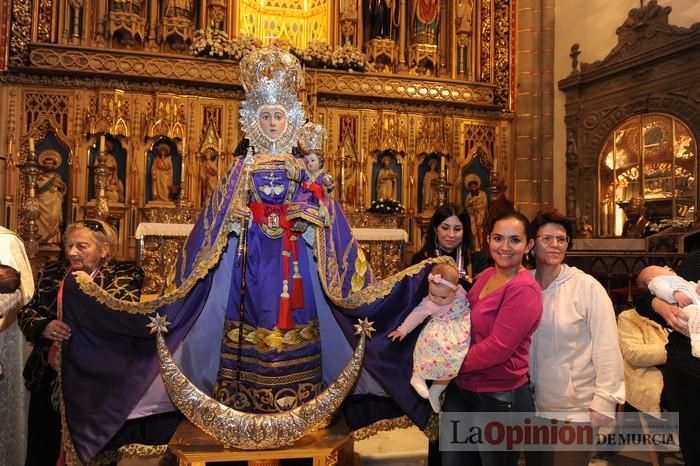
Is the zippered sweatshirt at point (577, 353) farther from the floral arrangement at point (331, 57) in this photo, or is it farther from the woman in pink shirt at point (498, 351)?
the floral arrangement at point (331, 57)

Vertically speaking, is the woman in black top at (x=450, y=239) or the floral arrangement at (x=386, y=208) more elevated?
the floral arrangement at (x=386, y=208)

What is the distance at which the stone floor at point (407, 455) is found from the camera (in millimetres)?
4264

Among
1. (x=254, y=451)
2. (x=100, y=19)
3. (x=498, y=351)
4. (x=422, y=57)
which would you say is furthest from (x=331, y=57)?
(x=498, y=351)

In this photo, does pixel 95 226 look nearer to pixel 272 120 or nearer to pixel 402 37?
pixel 272 120

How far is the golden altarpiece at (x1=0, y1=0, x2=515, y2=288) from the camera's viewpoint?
363 inches

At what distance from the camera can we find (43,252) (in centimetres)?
888

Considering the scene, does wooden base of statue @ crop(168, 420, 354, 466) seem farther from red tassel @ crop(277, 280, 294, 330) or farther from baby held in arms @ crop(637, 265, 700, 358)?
baby held in arms @ crop(637, 265, 700, 358)

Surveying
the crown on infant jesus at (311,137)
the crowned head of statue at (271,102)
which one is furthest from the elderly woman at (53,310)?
the crown on infant jesus at (311,137)

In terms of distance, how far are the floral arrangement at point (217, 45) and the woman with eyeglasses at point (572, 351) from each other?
795 centimetres

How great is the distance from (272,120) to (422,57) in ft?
25.9

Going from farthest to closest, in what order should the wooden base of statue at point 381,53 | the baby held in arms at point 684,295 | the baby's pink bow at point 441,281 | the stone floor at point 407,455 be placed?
the wooden base of statue at point 381,53 → the stone floor at point 407,455 → the baby's pink bow at point 441,281 → the baby held in arms at point 684,295

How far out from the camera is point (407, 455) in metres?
4.37

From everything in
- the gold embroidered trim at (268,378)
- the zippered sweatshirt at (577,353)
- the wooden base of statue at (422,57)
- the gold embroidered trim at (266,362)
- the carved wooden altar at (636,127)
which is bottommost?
the gold embroidered trim at (268,378)

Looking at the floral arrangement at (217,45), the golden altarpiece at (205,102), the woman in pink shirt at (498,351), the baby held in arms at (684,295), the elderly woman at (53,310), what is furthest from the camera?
the floral arrangement at (217,45)
